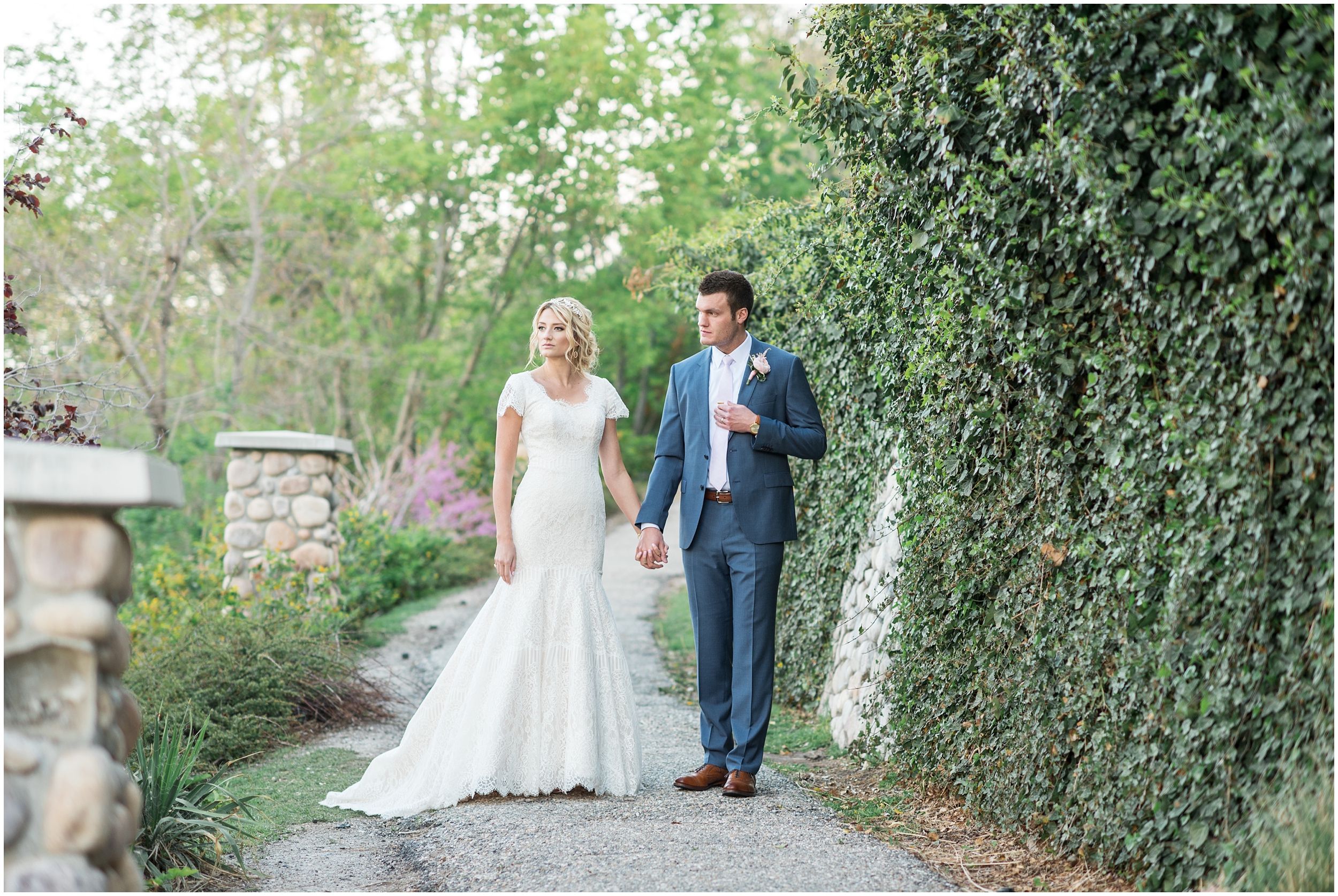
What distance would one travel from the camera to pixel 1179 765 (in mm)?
2561

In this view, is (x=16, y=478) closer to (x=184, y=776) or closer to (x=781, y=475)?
(x=184, y=776)

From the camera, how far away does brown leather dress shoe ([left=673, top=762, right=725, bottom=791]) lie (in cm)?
411

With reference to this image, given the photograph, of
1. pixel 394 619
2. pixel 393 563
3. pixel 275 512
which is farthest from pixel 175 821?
pixel 393 563

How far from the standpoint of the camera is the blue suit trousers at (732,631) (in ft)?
13.4

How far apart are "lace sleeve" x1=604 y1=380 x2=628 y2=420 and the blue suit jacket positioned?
0.64 feet

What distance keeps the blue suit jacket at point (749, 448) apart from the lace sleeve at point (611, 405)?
196 mm

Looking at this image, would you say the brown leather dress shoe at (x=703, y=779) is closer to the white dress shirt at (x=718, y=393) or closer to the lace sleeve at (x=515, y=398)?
the white dress shirt at (x=718, y=393)

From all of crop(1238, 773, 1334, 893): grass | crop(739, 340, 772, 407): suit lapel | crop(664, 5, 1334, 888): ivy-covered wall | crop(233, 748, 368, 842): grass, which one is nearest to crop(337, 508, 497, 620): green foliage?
crop(233, 748, 368, 842): grass

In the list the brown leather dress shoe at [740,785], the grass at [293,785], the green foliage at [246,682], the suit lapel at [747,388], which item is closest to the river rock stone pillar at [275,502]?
the green foliage at [246,682]

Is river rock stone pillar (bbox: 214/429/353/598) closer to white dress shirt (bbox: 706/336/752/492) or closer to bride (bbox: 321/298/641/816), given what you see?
bride (bbox: 321/298/641/816)

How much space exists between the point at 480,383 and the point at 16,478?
1693 cm

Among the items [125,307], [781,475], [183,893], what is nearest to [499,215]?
[125,307]

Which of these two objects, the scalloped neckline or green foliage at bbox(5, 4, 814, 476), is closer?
the scalloped neckline

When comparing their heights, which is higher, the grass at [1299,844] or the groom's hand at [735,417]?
the groom's hand at [735,417]
